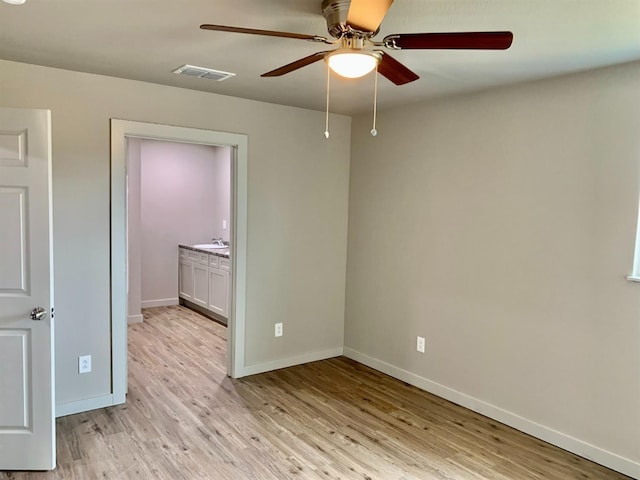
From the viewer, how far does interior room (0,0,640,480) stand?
252cm

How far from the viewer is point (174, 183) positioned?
6.65m

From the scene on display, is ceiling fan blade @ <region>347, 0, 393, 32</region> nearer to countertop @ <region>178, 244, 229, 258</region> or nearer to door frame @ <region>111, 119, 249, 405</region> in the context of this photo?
door frame @ <region>111, 119, 249, 405</region>

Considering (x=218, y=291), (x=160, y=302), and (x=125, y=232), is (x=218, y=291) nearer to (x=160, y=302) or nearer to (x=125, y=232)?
(x=160, y=302)

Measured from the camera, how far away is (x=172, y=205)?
262 inches

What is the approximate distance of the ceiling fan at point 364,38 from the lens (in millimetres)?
1674

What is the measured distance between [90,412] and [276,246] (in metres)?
1.96

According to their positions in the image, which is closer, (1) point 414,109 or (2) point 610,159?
(2) point 610,159

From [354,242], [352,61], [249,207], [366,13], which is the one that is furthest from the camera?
[354,242]

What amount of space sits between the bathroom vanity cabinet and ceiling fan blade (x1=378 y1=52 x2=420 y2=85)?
12.0 ft

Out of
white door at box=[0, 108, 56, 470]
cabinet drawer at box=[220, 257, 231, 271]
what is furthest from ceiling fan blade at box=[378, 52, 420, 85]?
cabinet drawer at box=[220, 257, 231, 271]

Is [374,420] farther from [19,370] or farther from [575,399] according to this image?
A: [19,370]

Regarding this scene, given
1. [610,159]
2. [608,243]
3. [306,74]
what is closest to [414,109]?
[306,74]

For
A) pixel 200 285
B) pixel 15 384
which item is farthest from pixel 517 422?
pixel 200 285

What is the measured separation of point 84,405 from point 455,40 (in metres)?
3.40
